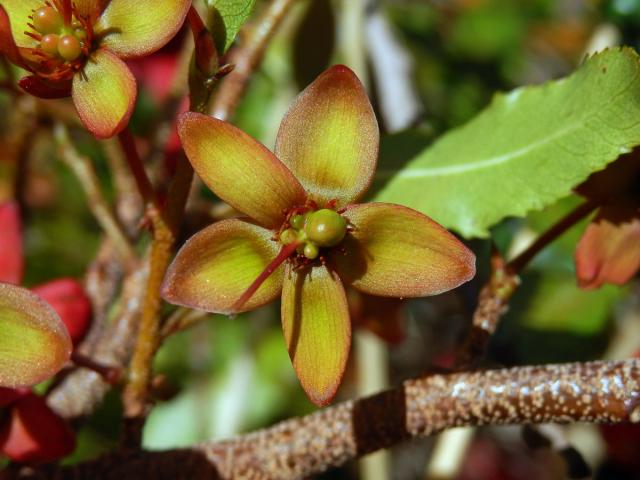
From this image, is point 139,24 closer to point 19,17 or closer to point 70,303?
point 19,17

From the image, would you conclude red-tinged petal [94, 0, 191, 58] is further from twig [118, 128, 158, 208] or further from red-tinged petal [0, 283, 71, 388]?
red-tinged petal [0, 283, 71, 388]

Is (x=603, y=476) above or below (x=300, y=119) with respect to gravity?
below

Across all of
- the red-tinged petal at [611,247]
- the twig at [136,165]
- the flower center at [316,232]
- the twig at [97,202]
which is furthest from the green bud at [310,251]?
the twig at [97,202]

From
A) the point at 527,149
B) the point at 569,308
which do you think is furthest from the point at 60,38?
the point at 569,308

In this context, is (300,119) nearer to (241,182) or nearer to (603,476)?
(241,182)

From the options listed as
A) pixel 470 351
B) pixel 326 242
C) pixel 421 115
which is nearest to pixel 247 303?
pixel 326 242

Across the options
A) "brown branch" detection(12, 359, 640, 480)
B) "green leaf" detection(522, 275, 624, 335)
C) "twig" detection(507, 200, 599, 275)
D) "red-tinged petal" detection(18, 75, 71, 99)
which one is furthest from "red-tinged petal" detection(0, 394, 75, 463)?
"green leaf" detection(522, 275, 624, 335)
